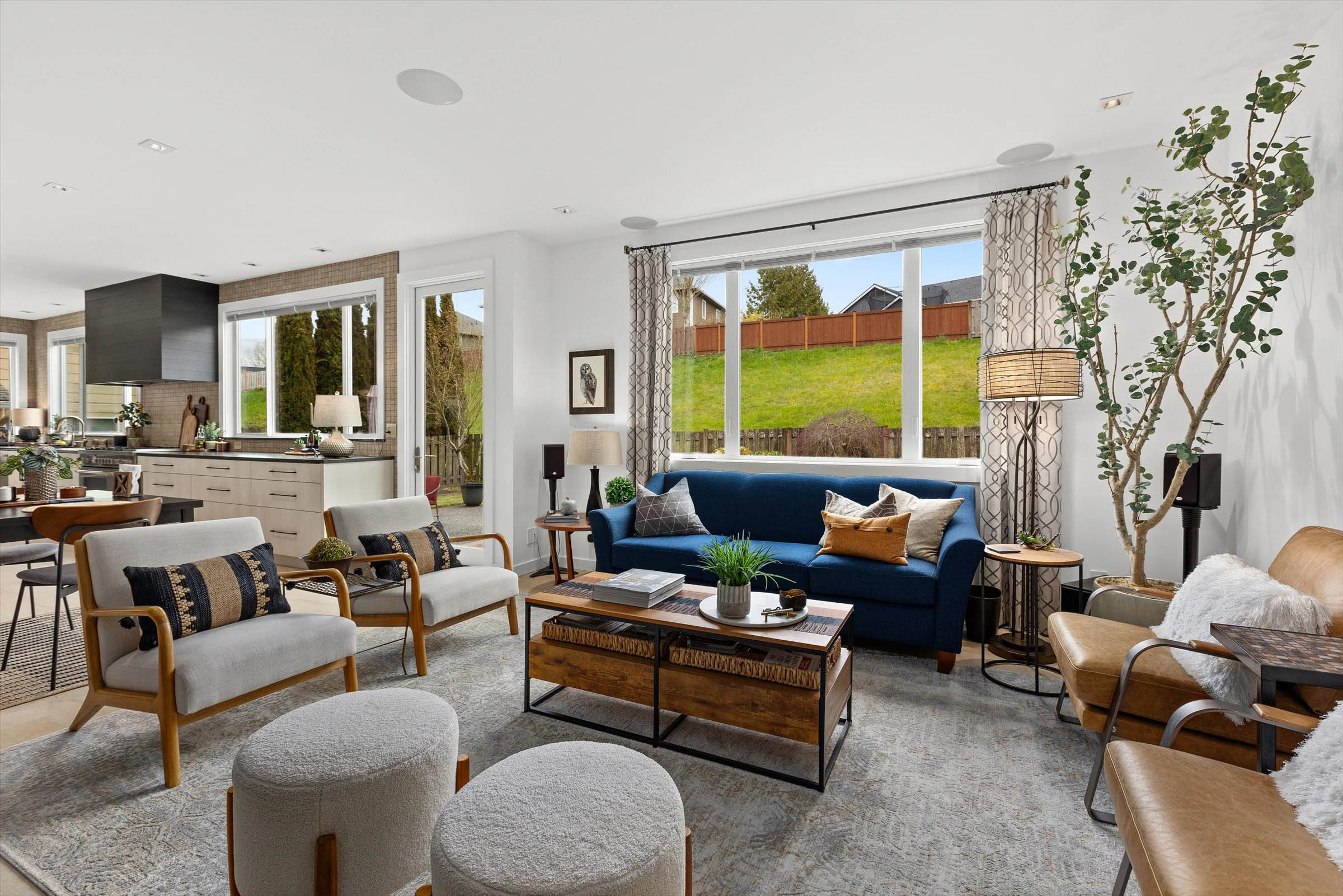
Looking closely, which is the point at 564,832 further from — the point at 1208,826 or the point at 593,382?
the point at 593,382

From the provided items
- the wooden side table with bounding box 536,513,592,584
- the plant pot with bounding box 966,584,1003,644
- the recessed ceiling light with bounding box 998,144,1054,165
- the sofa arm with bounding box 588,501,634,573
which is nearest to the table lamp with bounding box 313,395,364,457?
the wooden side table with bounding box 536,513,592,584

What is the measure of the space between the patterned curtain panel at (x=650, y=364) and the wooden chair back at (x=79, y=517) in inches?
117

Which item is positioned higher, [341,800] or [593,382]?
[593,382]

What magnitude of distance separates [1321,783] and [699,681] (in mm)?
1583

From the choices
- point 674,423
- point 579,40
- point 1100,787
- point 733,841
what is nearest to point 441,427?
point 674,423

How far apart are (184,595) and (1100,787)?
10.6 feet

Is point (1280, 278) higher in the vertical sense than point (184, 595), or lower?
higher

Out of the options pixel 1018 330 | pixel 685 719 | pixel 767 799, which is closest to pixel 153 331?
pixel 685 719

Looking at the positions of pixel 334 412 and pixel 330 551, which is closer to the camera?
pixel 330 551

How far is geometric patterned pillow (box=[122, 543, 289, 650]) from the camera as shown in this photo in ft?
7.16

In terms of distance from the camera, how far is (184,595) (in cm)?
223

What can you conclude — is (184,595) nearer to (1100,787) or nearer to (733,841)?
(733,841)

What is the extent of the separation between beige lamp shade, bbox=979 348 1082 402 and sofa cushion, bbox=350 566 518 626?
9.10ft

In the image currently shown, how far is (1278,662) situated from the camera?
1.42 m
